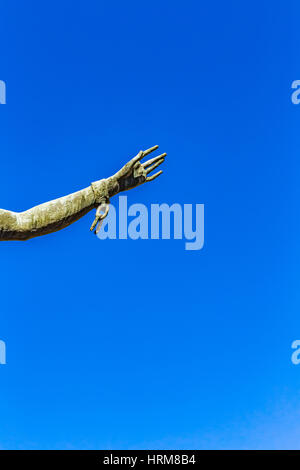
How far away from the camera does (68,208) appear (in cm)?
677

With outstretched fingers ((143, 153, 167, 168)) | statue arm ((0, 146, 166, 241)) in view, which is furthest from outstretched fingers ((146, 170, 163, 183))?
outstretched fingers ((143, 153, 167, 168))

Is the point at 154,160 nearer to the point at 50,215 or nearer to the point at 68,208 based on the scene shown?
the point at 68,208

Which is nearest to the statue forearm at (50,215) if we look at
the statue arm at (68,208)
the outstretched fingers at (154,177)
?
the statue arm at (68,208)

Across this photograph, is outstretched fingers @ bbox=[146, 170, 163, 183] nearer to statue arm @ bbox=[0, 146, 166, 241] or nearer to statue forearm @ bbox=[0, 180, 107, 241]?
statue arm @ bbox=[0, 146, 166, 241]

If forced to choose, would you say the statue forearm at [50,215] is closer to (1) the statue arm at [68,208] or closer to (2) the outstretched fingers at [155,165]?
(1) the statue arm at [68,208]

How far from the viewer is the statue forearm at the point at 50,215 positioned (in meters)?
6.54

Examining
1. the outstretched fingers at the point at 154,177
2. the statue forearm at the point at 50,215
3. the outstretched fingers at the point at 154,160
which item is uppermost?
the outstretched fingers at the point at 154,160

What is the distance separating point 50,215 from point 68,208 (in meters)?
0.25

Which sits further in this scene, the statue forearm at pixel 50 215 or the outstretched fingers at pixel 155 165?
the outstretched fingers at pixel 155 165

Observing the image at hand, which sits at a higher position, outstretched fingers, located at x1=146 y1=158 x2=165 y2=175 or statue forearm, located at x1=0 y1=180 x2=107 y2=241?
outstretched fingers, located at x1=146 y1=158 x2=165 y2=175

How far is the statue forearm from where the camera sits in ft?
21.4
